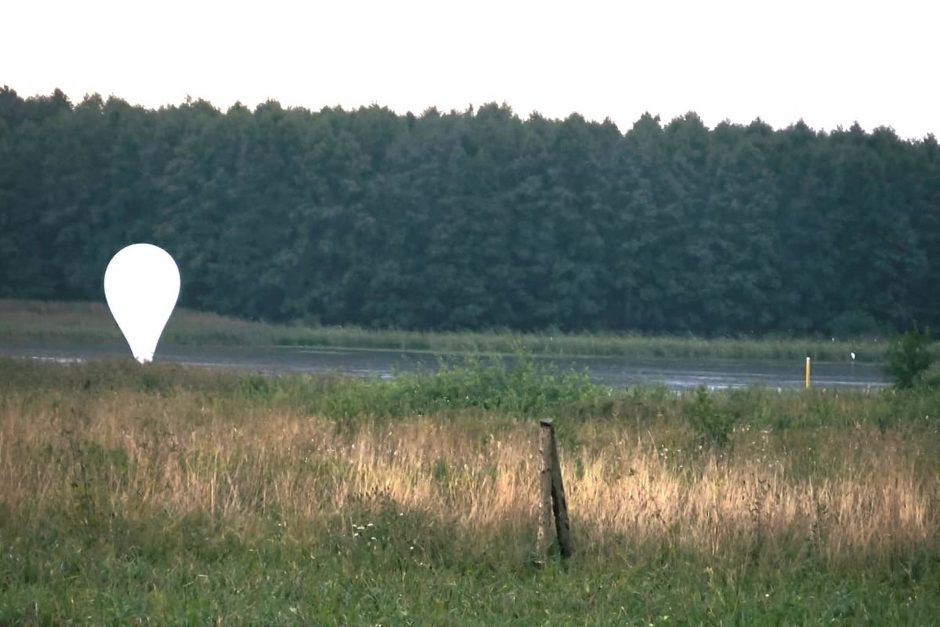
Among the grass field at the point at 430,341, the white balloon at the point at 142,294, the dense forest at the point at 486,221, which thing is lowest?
the grass field at the point at 430,341

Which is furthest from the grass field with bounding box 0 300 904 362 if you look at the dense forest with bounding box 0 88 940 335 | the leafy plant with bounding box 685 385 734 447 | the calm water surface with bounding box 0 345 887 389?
the leafy plant with bounding box 685 385 734 447

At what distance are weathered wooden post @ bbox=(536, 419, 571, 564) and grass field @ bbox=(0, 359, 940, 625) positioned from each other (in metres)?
0.15

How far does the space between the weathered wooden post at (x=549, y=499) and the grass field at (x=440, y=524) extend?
15 centimetres

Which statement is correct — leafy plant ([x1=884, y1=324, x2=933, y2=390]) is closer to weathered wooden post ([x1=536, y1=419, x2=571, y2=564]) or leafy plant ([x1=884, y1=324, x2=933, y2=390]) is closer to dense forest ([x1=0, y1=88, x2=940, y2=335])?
weathered wooden post ([x1=536, y1=419, x2=571, y2=564])

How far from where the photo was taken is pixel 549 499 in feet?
32.4

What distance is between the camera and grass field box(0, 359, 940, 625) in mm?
8609

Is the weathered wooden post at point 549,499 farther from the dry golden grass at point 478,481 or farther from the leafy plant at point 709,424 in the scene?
the leafy plant at point 709,424

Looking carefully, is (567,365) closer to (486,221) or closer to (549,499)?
(486,221)

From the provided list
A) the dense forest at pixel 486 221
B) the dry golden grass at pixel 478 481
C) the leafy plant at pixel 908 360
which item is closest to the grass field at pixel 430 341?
the dense forest at pixel 486 221

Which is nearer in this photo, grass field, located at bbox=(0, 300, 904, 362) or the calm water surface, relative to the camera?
the calm water surface

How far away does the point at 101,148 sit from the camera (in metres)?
72.7

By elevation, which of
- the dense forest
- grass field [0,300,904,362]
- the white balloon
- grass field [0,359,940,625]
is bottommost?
grass field [0,359,940,625]

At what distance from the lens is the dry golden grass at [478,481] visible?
414 inches

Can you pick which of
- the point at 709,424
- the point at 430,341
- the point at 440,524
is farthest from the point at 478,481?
the point at 430,341
